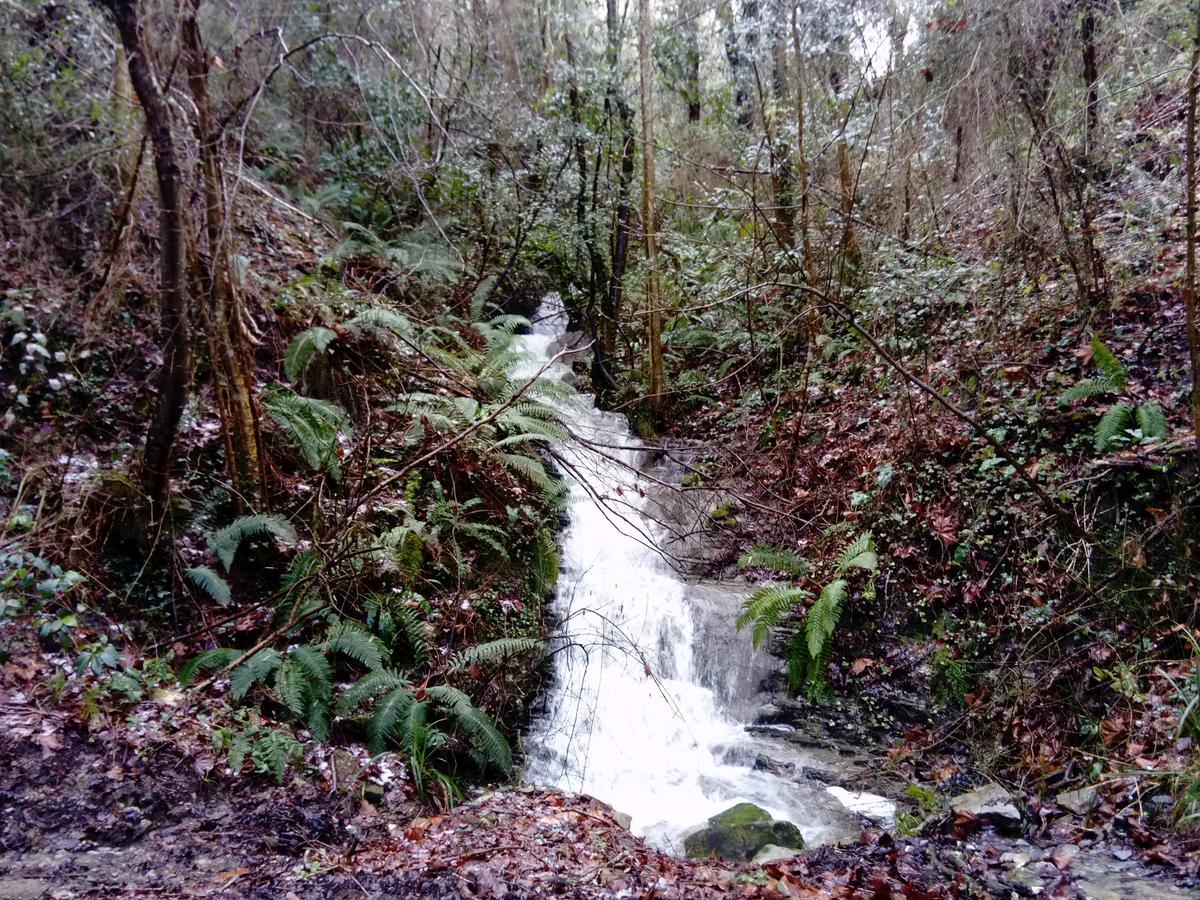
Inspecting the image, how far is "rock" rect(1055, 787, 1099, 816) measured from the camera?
463cm

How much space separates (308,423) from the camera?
6.91m

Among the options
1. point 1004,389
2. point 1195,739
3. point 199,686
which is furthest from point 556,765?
point 1004,389

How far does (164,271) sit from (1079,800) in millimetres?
7248

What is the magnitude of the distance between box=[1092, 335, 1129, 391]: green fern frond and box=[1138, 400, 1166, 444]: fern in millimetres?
360

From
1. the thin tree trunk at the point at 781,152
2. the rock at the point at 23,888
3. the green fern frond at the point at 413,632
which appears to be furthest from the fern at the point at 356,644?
the thin tree trunk at the point at 781,152

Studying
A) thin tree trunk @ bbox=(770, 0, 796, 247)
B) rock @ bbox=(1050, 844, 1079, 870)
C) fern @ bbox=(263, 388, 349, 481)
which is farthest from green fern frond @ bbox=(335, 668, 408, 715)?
thin tree trunk @ bbox=(770, 0, 796, 247)

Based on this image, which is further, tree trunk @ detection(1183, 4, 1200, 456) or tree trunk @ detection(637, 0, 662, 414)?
tree trunk @ detection(637, 0, 662, 414)

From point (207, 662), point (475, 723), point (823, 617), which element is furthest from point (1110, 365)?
point (207, 662)

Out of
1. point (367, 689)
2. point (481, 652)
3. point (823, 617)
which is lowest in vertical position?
point (367, 689)

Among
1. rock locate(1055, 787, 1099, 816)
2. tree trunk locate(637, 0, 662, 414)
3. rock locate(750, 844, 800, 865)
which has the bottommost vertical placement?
rock locate(750, 844, 800, 865)

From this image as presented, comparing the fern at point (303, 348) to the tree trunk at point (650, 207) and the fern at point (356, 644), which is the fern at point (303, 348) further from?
the tree trunk at point (650, 207)

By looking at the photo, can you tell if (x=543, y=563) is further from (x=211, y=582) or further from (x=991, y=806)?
(x=991, y=806)

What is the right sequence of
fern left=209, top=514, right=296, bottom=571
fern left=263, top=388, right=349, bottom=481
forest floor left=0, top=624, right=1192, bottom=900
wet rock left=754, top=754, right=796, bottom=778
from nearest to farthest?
forest floor left=0, top=624, right=1192, bottom=900 < fern left=209, top=514, right=296, bottom=571 < wet rock left=754, top=754, right=796, bottom=778 < fern left=263, top=388, right=349, bottom=481

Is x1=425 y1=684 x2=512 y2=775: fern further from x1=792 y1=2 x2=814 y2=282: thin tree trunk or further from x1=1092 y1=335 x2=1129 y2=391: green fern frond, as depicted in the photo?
x1=792 y1=2 x2=814 y2=282: thin tree trunk
